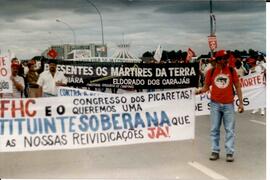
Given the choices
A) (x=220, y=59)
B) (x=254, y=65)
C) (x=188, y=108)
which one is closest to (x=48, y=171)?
(x=188, y=108)

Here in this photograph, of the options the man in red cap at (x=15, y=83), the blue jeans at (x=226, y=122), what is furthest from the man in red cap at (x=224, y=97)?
the man in red cap at (x=15, y=83)

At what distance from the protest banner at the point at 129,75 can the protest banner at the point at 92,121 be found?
0.88m

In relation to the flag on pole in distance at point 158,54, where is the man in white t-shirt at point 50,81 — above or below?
below

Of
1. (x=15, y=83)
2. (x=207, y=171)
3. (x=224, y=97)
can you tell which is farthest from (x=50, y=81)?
(x=207, y=171)

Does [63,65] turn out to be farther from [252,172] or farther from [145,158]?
[252,172]

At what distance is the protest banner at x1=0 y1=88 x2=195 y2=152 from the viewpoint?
8141 millimetres

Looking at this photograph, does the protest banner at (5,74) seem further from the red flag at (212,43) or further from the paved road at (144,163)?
the red flag at (212,43)

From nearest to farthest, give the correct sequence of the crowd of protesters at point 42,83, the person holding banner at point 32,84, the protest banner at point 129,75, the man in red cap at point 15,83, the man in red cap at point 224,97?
the man in red cap at point 224,97 < the protest banner at point 129,75 < the crowd of protesters at point 42,83 < the man in red cap at point 15,83 < the person holding banner at point 32,84

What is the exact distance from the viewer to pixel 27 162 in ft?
28.3

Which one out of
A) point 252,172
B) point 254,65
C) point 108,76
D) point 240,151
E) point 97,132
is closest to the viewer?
point 252,172

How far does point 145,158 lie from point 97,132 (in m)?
0.98

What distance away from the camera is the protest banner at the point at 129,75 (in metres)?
9.62

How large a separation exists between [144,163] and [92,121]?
1.01m

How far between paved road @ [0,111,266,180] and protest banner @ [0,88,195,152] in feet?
1.13
